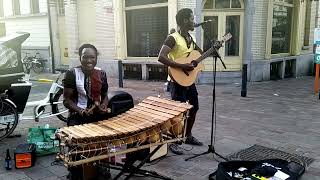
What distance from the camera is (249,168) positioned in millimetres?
4023

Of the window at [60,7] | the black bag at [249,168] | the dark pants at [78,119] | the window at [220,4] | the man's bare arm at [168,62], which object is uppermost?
the window at [60,7]

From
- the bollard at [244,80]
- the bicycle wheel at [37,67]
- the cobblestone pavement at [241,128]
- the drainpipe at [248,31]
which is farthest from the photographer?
the bicycle wheel at [37,67]

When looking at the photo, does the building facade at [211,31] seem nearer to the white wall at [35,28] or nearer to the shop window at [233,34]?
the shop window at [233,34]

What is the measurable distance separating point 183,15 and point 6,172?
10.7 feet

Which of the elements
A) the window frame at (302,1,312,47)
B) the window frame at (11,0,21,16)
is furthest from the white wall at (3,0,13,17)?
the window frame at (302,1,312,47)

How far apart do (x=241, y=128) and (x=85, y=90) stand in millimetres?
3454

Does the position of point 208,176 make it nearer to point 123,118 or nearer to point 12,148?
point 123,118

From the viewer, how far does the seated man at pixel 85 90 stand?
3916 millimetres

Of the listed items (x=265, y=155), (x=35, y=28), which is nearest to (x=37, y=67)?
(x=35, y=28)

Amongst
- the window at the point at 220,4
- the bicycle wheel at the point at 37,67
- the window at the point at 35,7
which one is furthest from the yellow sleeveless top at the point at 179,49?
the window at the point at 35,7

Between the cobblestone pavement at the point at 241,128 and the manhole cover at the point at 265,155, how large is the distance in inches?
5.0

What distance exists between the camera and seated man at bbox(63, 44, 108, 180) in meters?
3.90

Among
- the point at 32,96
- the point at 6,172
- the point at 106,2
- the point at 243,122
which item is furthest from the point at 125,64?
the point at 6,172

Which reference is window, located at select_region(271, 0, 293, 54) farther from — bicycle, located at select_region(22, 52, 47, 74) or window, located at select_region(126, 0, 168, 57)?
bicycle, located at select_region(22, 52, 47, 74)
